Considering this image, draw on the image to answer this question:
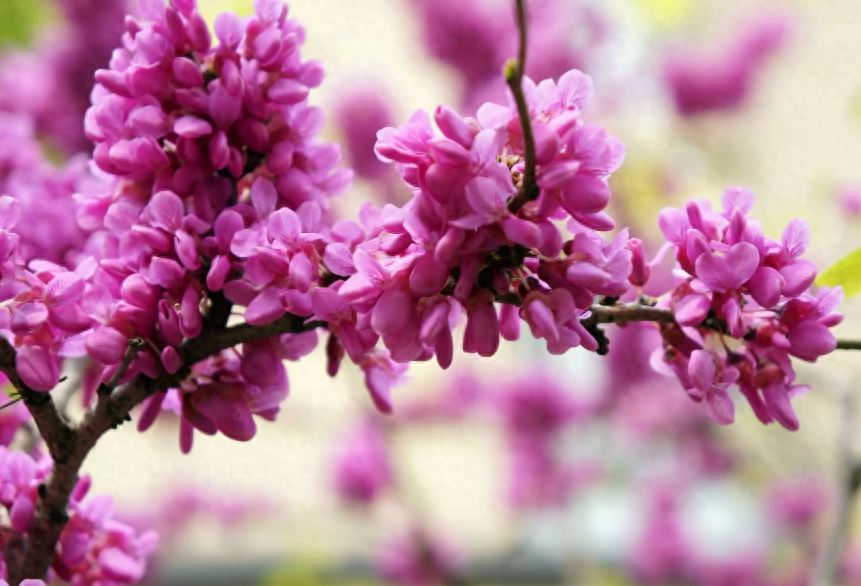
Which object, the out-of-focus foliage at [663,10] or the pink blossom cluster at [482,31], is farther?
the pink blossom cluster at [482,31]

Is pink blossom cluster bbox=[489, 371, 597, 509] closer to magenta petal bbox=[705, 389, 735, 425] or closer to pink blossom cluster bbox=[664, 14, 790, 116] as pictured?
pink blossom cluster bbox=[664, 14, 790, 116]

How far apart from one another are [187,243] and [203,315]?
0.04m

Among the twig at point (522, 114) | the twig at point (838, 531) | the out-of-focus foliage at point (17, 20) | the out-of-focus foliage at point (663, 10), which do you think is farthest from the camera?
the out-of-focus foliage at point (663, 10)

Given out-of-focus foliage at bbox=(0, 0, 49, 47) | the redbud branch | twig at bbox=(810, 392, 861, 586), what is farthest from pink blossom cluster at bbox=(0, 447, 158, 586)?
out-of-focus foliage at bbox=(0, 0, 49, 47)

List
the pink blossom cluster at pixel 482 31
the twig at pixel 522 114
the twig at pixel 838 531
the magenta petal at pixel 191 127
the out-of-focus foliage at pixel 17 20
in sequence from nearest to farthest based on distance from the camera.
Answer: the twig at pixel 522 114 → the magenta petal at pixel 191 127 → the twig at pixel 838 531 → the out-of-focus foliage at pixel 17 20 → the pink blossom cluster at pixel 482 31

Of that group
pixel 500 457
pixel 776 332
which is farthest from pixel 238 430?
pixel 500 457

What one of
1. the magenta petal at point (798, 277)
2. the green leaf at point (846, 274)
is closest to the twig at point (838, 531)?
the green leaf at point (846, 274)

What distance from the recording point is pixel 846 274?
47cm

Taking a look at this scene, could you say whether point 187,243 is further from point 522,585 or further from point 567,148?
point 522,585

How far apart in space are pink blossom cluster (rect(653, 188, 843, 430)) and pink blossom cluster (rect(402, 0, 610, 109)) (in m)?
1.41

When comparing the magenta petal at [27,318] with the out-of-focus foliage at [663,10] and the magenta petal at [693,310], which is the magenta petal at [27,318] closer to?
the magenta petal at [693,310]

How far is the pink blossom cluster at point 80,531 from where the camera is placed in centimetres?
44

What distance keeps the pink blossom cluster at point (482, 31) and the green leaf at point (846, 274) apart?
1.35 metres

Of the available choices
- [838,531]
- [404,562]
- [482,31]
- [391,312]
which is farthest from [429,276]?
[482,31]
